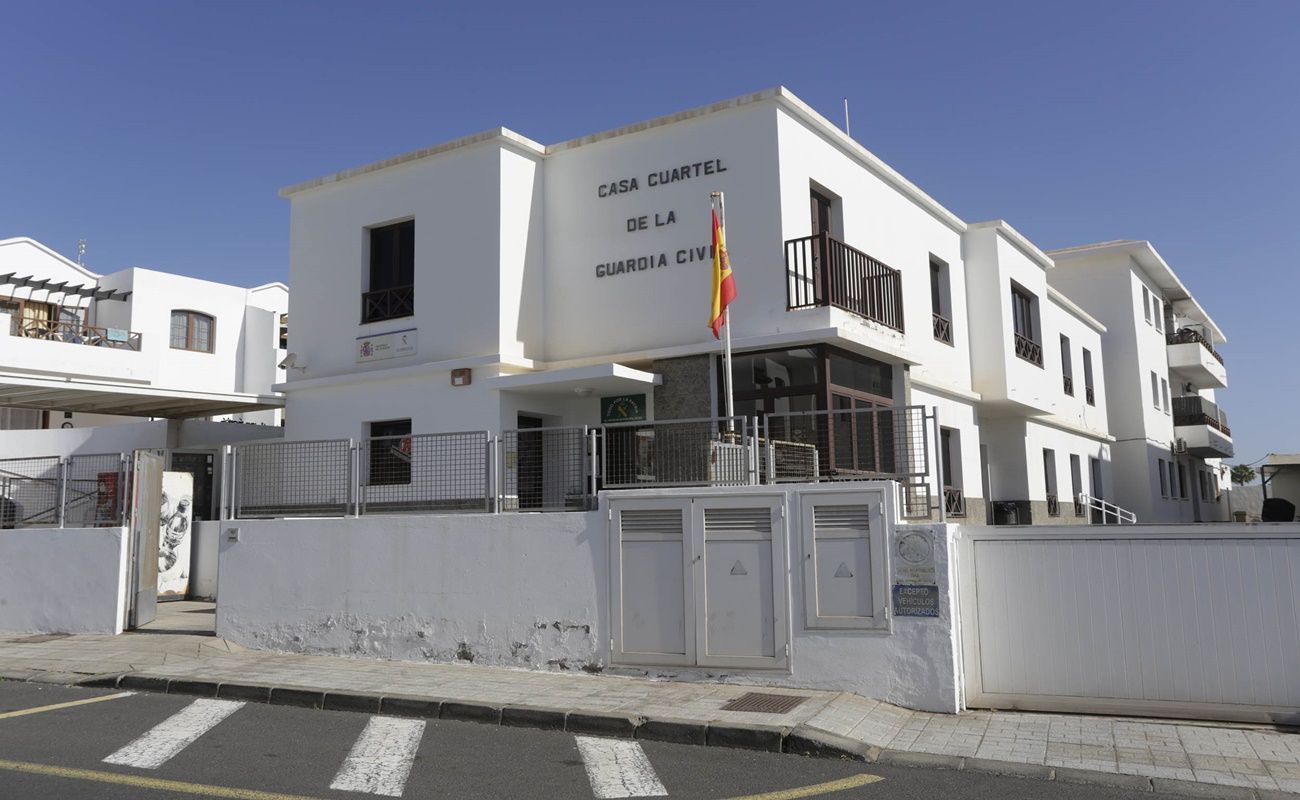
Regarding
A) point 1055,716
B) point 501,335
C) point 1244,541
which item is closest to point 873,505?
point 1055,716

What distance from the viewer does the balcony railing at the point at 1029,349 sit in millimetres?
21688

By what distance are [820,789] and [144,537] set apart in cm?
1099

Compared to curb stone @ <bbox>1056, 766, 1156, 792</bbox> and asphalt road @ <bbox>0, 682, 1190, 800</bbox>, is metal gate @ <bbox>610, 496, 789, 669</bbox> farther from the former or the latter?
curb stone @ <bbox>1056, 766, 1156, 792</bbox>

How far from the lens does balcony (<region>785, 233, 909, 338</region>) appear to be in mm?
14406

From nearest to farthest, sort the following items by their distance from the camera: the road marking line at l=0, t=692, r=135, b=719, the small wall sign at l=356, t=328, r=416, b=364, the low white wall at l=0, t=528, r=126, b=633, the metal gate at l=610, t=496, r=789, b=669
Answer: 1. the road marking line at l=0, t=692, r=135, b=719
2. the metal gate at l=610, t=496, r=789, b=669
3. the low white wall at l=0, t=528, r=126, b=633
4. the small wall sign at l=356, t=328, r=416, b=364

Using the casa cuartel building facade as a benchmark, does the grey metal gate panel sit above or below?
below

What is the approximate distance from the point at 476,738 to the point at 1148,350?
29950 millimetres

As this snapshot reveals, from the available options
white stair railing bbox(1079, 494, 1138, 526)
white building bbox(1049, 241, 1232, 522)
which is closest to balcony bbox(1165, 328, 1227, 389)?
white building bbox(1049, 241, 1232, 522)

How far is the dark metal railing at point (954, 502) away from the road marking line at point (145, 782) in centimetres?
1321

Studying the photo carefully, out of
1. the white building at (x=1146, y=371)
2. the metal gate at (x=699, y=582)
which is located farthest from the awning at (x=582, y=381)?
the white building at (x=1146, y=371)

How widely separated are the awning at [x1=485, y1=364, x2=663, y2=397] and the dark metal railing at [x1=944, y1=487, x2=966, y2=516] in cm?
592

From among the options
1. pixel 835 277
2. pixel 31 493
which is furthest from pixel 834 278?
pixel 31 493

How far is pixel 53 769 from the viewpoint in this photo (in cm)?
702

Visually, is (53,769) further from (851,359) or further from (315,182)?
(315,182)
